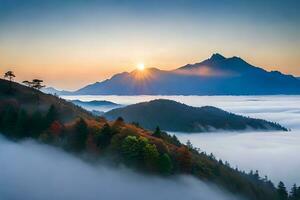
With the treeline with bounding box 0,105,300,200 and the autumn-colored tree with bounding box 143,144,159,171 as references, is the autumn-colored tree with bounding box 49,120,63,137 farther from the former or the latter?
the autumn-colored tree with bounding box 143,144,159,171

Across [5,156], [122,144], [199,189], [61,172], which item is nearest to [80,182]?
[61,172]

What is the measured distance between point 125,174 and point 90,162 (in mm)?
11161

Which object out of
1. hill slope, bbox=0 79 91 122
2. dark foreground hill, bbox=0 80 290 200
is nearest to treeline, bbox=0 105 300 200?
dark foreground hill, bbox=0 80 290 200

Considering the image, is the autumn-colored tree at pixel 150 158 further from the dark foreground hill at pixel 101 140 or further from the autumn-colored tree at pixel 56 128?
the autumn-colored tree at pixel 56 128

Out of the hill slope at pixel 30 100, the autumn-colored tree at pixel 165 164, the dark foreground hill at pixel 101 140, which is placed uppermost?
Answer: the hill slope at pixel 30 100

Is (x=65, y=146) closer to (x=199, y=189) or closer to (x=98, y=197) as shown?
(x=98, y=197)

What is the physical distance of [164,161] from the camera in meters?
124

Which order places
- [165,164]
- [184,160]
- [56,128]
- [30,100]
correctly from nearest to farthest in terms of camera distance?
1. [165,164]
2. [56,128]
3. [184,160]
4. [30,100]

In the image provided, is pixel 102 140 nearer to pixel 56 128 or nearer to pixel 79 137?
pixel 79 137

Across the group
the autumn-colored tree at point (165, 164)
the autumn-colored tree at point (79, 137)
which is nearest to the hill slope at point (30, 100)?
the autumn-colored tree at point (79, 137)

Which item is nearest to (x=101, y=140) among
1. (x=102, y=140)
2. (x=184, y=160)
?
(x=102, y=140)

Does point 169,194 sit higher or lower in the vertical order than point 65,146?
lower

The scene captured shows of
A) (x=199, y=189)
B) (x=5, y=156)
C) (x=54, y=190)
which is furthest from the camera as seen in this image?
(x=199, y=189)

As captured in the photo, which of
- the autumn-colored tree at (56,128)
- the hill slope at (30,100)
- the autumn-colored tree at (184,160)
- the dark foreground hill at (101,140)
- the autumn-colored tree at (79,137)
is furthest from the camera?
the hill slope at (30,100)
